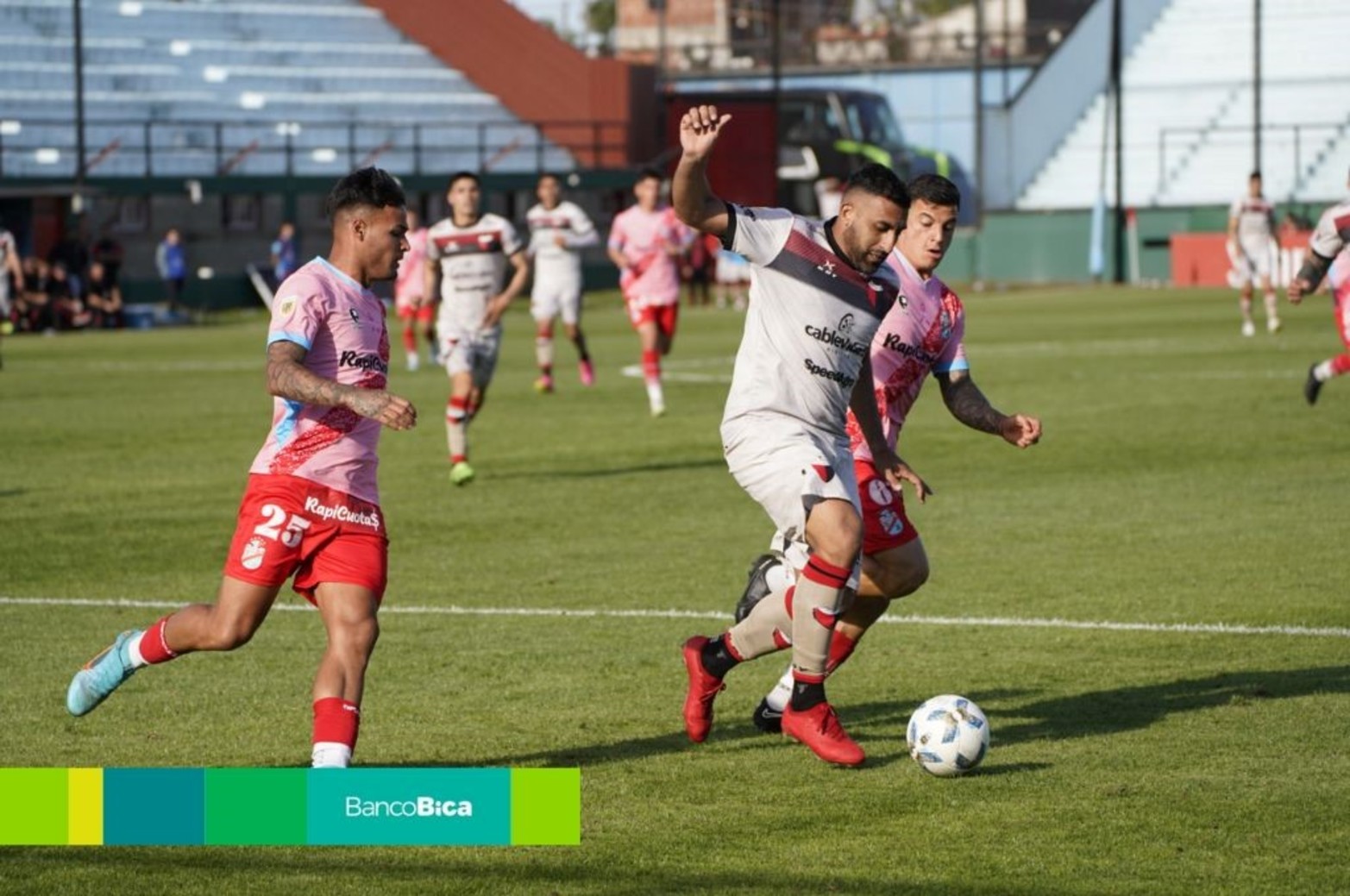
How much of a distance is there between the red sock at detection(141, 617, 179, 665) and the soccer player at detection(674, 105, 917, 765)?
6.06ft

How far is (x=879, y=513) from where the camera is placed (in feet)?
26.3

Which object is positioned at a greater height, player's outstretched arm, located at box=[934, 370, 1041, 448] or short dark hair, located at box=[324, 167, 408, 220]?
short dark hair, located at box=[324, 167, 408, 220]

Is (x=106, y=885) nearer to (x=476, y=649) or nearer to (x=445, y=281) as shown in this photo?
(x=476, y=649)

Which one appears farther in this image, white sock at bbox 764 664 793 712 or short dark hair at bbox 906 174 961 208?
short dark hair at bbox 906 174 961 208

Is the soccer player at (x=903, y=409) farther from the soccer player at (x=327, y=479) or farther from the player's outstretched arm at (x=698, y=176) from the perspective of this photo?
the soccer player at (x=327, y=479)

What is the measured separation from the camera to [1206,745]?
761cm

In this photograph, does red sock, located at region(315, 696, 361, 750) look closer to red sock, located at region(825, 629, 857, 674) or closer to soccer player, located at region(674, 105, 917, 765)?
soccer player, located at region(674, 105, 917, 765)

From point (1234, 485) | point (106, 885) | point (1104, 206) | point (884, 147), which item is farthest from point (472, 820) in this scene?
point (884, 147)

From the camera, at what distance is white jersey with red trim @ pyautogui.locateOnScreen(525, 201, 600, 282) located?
24.7 m

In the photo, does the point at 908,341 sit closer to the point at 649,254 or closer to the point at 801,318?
the point at 801,318

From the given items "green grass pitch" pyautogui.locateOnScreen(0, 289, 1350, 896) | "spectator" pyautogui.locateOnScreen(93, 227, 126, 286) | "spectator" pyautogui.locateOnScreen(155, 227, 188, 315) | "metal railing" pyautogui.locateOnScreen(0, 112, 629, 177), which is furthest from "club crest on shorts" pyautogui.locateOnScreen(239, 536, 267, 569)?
"metal railing" pyautogui.locateOnScreen(0, 112, 629, 177)

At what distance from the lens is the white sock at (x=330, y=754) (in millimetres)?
6637

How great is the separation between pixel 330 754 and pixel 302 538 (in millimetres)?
731

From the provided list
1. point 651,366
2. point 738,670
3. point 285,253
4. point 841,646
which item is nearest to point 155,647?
point 841,646
